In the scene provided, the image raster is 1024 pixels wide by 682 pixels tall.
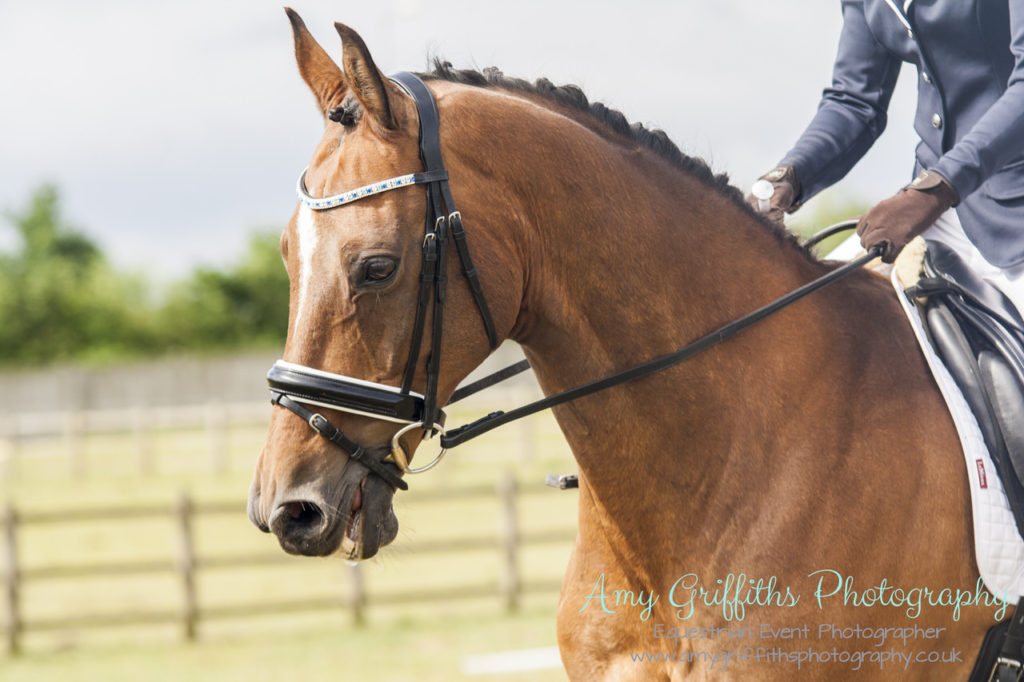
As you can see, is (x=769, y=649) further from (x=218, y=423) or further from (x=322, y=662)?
(x=218, y=423)

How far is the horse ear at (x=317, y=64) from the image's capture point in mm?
2582

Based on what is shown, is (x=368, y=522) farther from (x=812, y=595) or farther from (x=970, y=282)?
(x=970, y=282)

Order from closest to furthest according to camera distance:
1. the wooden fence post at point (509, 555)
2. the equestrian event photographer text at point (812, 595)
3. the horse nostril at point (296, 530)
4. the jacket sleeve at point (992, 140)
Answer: the horse nostril at point (296, 530), the equestrian event photographer text at point (812, 595), the jacket sleeve at point (992, 140), the wooden fence post at point (509, 555)

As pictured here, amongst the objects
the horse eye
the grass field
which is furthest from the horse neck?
the grass field

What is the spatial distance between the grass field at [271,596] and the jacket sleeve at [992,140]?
1.74 metres

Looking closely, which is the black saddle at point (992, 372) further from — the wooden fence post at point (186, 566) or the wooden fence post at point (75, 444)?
the wooden fence post at point (75, 444)

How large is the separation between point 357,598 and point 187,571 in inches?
71.0

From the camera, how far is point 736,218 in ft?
9.04

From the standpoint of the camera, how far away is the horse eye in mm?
2264

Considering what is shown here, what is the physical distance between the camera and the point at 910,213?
2732 millimetres

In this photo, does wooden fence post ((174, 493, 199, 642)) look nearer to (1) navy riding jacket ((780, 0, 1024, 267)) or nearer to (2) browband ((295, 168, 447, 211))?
(1) navy riding jacket ((780, 0, 1024, 267))

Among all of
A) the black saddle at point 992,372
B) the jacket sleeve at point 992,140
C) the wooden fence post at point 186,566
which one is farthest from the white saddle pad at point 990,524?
the wooden fence post at point 186,566

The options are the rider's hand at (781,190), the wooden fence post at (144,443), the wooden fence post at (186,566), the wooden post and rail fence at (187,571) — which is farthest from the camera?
the wooden fence post at (144,443)

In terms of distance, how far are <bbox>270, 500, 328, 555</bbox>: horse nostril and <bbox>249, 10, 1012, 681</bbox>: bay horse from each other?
2 cm
